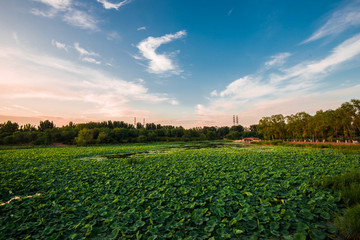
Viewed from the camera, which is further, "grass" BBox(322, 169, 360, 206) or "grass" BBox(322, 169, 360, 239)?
"grass" BBox(322, 169, 360, 206)

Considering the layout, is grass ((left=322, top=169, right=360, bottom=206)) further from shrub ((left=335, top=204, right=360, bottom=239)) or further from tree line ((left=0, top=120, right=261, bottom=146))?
tree line ((left=0, top=120, right=261, bottom=146))

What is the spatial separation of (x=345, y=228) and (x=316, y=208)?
0.88m

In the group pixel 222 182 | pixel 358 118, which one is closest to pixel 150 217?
pixel 222 182

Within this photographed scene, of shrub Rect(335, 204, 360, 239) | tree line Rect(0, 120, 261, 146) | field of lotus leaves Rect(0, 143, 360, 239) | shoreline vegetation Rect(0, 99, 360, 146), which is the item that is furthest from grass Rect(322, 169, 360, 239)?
tree line Rect(0, 120, 261, 146)

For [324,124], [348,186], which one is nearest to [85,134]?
[348,186]

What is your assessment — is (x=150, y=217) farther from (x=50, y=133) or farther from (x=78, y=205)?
(x=50, y=133)

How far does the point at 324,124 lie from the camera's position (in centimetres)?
2791

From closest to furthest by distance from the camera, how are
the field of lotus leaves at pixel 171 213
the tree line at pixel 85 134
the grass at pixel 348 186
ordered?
the field of lotus leaves at pixel 171 213, the grass at pixel 348 186, the tree line at pixel 85 134

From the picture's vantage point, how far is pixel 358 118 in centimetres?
2445

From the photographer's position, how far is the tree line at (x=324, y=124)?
2494 centimetres

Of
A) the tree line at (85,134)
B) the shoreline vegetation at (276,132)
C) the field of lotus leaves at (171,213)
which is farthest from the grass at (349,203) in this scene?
the tree line at (85,134)

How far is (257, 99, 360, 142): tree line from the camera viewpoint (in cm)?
2494

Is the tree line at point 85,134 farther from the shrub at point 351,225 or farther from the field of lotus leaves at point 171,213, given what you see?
the shrub at point 351,225

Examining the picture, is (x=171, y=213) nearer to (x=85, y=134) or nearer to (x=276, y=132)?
(x=85, y=134)
